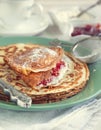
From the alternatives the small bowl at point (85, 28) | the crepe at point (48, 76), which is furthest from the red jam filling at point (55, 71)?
the small bowl at point (85, 28)

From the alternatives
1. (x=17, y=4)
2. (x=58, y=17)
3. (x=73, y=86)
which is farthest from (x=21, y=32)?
(x=73, y=86)

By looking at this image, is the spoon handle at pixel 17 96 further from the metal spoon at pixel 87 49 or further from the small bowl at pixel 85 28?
the small bowl at pixel 85 28

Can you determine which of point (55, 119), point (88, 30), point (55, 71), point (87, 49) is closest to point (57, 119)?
point (55, 119)

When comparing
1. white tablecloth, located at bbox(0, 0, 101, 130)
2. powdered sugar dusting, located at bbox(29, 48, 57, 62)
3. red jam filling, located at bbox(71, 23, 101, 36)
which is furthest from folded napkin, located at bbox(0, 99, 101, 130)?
red jam filling, located at bbox(71, 23, 101, 36)

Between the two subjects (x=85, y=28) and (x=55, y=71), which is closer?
(x=55, y=71)

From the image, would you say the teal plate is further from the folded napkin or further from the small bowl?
the small bowl

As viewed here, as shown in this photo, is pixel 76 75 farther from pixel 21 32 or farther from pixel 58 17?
pixel 58 17

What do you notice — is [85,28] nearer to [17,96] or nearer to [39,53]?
[39,53]
